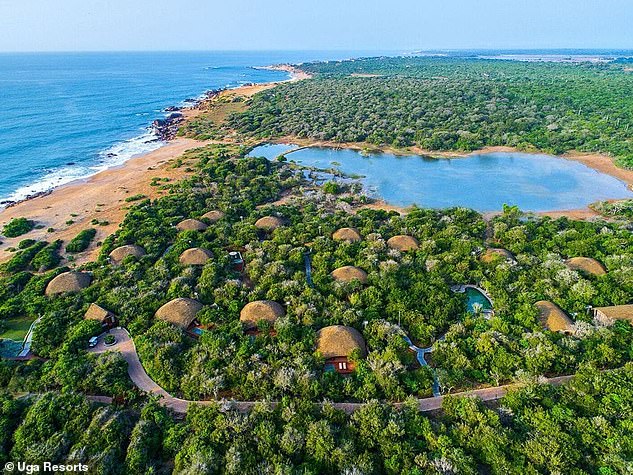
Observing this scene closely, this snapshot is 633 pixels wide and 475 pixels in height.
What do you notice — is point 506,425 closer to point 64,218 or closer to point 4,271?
point 4,271

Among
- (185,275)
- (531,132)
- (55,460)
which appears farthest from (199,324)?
(531,132)

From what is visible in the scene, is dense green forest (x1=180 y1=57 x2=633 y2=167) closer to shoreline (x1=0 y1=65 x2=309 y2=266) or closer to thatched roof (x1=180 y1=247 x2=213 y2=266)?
shoreline (x1=0 y1=65 x2=309 y2=266)

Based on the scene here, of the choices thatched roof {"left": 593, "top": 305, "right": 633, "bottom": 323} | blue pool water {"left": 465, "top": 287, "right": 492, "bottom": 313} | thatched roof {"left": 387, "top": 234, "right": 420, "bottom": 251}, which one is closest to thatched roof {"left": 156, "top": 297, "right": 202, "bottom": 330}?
thatched roof {"left": 387, "top": 234, "right": 420, "bottom": 251}

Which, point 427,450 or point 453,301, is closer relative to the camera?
point 427,450

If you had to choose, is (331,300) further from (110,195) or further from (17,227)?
(110,195)

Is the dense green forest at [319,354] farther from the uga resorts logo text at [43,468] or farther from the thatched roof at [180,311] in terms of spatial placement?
→ the thatched roof at [180,311]
